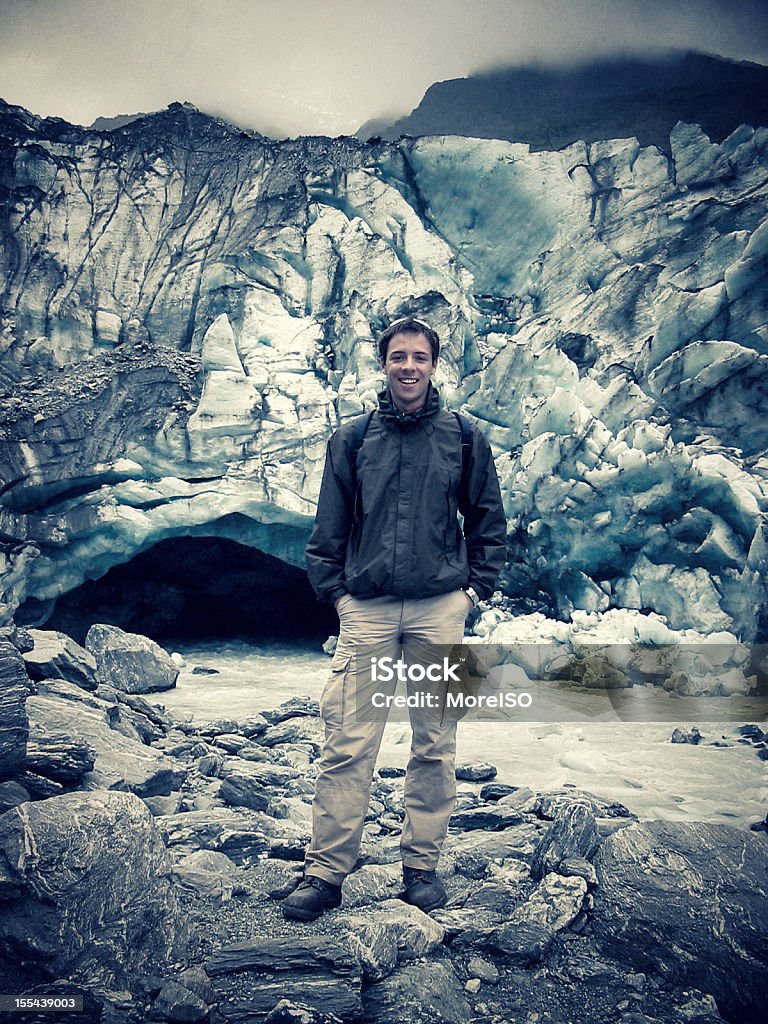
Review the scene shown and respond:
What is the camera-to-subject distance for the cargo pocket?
6.25ft

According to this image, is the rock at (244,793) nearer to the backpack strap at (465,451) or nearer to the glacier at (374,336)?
the backpack strap at (465,451)

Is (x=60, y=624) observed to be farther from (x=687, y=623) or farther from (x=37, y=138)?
(x=687, y=623)

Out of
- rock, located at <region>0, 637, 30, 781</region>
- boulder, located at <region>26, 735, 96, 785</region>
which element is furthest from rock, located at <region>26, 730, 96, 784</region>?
rock, located at <region>0, 637, 30, 781</region>

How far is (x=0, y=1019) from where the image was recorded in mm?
1469

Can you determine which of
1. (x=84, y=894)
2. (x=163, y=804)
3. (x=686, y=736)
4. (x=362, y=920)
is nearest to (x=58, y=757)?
(x=163, y=804)

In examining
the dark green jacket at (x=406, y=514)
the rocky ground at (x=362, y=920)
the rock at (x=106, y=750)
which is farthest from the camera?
the rock at (x=106, y=750)

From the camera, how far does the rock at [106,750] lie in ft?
9.31

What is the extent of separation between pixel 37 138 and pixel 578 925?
1041 cm

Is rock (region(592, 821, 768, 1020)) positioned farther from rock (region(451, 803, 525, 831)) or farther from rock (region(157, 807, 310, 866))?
rock (region(157, 807, 310, 866))

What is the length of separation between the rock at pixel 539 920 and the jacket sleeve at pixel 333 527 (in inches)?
41.6

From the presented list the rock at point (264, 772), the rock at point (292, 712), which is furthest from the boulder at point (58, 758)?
the rock at point (292, 712)

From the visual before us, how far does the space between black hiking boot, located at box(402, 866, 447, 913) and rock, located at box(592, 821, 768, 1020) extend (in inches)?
18.2

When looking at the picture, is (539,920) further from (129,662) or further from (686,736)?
(129,662)

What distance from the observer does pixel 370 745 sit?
1.91m
